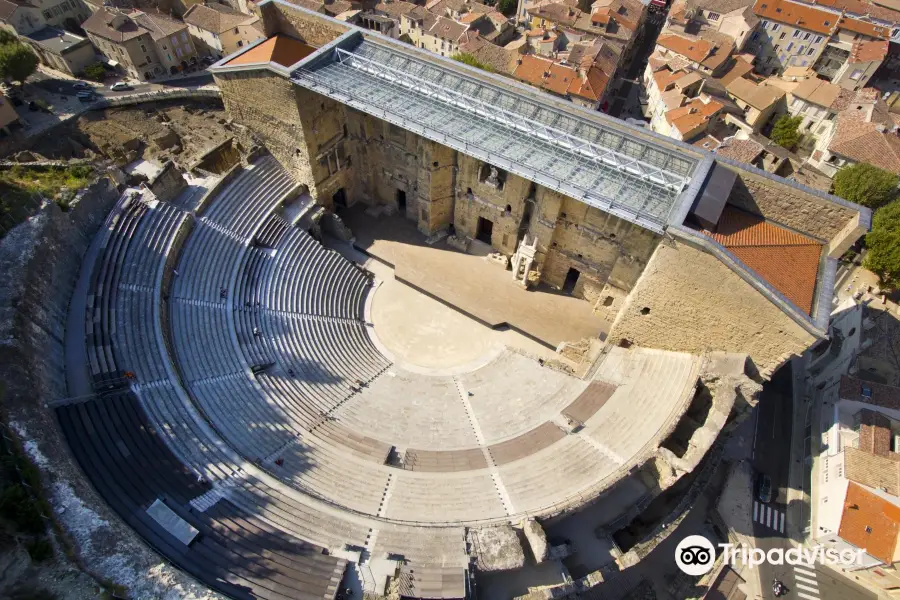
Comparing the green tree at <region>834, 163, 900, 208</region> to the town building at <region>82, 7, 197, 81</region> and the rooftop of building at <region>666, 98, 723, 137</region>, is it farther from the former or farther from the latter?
the town building at <region>82, 7, 197, 81</region>

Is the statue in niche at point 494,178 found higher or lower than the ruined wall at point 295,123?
higher

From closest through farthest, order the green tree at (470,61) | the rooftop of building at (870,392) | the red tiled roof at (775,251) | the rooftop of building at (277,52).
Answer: the red tiled roof at (775,251) < the rooftop of building at (870,392) < the rooftop of building at (277,52) < the green tree at (470,61)

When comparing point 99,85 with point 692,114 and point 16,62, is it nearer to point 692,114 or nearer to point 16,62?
point 16,62

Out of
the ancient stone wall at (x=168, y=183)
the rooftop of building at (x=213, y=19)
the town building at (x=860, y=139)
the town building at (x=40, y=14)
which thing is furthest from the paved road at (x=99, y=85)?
the town building at (x=860, y=139)

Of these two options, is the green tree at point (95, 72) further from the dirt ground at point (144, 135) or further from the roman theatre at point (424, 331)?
the roman theatre at point (424, 331)

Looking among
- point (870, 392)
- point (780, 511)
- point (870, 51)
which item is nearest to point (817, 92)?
point (870, 51)

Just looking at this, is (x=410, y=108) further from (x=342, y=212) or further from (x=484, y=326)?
(x=484, y=326)
